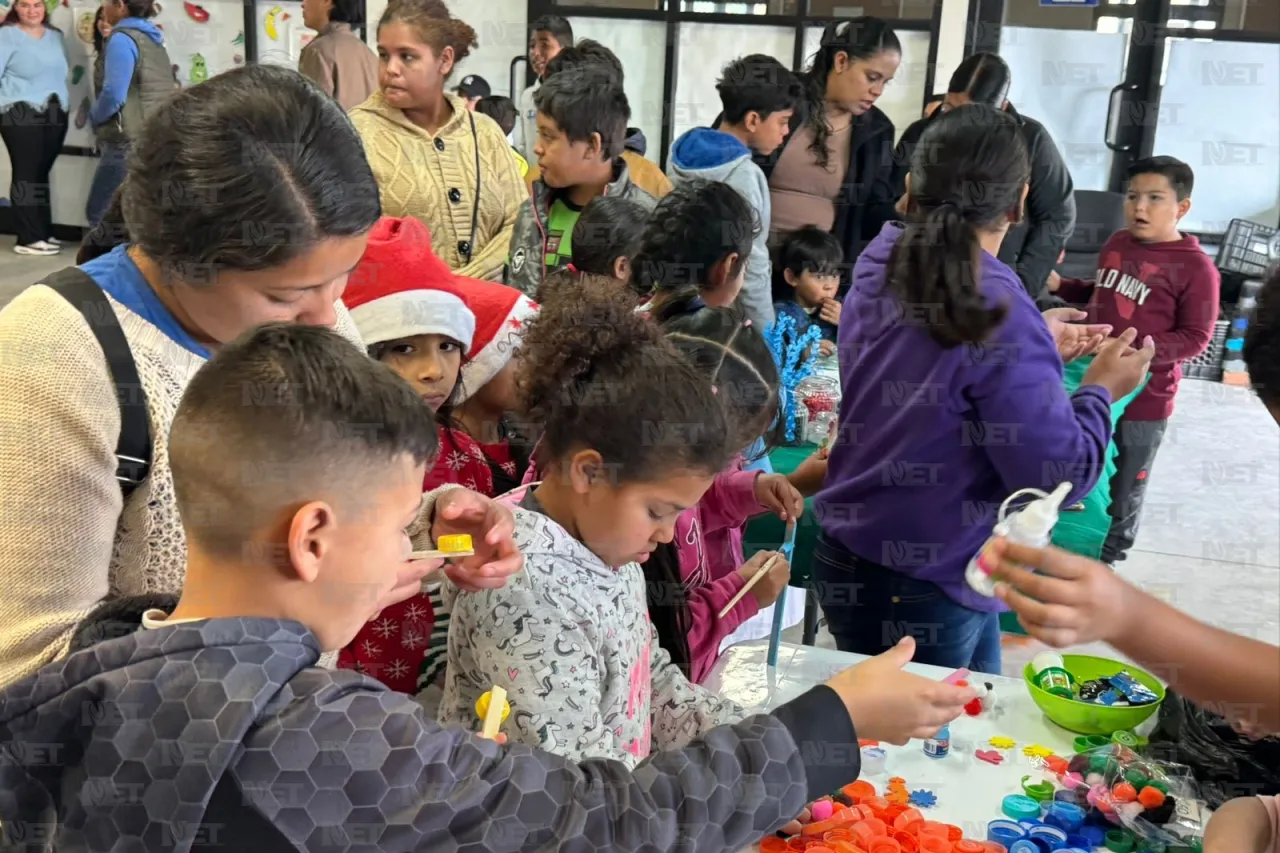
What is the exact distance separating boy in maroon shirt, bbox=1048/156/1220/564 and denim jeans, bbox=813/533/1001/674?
1772 mm

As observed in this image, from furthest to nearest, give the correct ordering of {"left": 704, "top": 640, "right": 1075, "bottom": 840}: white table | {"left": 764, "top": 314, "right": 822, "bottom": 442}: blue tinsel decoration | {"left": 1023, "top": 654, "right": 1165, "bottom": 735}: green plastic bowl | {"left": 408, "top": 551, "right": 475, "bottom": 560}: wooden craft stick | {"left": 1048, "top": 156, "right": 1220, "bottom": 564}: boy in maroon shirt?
1. {"left": 1048, "top": 156, "right": 1220, "bottom": 564}: boy in maroon shirt
2. {"left": 764, "top": 314, "right": 822, "bottom": 442}: blue tinsel decoration
3. {"left": 1023, "top": 654, "right": 1165, "bottom": 735}: green plastic bowl
4. {"left": 704, "top": 640, "right": 1075, "bottom": 840}: white table
5. {"left": 408, "top": 551, "right": 475, "bottom": 560}: wooden craft stick

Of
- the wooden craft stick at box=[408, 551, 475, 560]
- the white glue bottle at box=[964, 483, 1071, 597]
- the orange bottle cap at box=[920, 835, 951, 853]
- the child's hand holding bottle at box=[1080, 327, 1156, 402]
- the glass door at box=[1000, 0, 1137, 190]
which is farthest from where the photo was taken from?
the glass door at box=[1000, 0, 1137, 190]

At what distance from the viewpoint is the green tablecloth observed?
7.33ft

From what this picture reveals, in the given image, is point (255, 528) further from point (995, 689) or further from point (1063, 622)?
point (995, 689)

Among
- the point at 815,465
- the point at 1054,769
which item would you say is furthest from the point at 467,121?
the point at 1054,769

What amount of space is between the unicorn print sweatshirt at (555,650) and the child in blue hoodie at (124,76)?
5.54 m

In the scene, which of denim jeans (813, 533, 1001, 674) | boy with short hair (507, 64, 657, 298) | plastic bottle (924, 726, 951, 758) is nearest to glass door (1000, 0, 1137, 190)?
boy with short hair (507, 64, 657, 298)

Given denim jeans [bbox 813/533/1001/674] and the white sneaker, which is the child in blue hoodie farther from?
denim jeans [bbox 813/533/1001/674]

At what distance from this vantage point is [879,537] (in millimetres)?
1828

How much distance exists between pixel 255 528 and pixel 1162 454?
16.2 ft

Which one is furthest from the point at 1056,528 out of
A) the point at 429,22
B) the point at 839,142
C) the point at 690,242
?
the point at 839,142

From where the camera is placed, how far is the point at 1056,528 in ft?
7.28

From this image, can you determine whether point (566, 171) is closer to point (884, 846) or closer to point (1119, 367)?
point (1119, 367)

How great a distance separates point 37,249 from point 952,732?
25.0 ft
